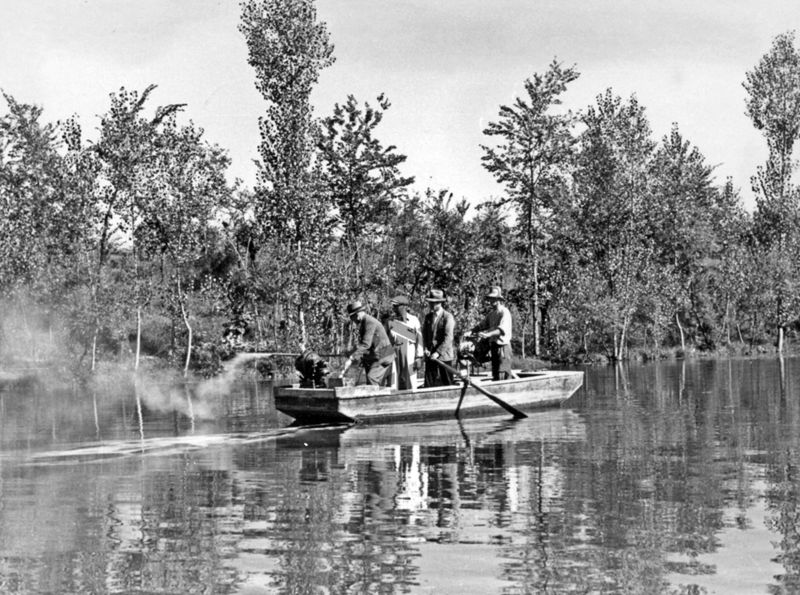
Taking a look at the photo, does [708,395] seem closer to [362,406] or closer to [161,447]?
[362,406]

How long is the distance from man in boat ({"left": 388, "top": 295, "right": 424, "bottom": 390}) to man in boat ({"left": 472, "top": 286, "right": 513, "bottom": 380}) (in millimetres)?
1628

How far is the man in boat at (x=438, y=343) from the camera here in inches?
934

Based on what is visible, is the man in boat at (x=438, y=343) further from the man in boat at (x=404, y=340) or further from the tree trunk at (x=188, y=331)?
the tree trunk at (x=188, y=331)

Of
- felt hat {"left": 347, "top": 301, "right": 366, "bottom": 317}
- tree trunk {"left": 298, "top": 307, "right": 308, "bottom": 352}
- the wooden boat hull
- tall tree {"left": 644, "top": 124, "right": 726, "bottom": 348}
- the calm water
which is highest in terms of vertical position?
tall tree {"left": 644, "top": 124, "right": 726, "bottom": 348}

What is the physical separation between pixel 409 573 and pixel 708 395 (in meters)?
21.8

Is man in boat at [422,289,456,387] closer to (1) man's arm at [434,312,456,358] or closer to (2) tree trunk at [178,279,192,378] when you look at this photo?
(1) man's arm at [434,312,456,358]

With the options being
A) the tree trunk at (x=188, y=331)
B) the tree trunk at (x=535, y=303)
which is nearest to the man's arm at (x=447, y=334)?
the tree trunk at (x=188, y=331)

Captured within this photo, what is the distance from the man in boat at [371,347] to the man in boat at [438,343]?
4.96 ft

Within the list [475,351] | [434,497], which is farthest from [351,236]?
[434,497]

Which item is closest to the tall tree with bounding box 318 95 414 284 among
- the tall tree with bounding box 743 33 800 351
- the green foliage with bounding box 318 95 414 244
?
the green foliage with bounding box 318 95 414 244

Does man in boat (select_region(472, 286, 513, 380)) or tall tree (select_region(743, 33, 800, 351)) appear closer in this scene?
man in boat (select_region(472, 286, 513, 380))

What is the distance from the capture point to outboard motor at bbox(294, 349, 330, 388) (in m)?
22.0

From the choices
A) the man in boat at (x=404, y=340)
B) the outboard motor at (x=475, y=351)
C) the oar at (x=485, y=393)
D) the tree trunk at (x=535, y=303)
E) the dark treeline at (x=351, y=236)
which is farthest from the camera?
the tree trunk at (x=535, y=303)

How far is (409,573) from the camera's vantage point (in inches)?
386
